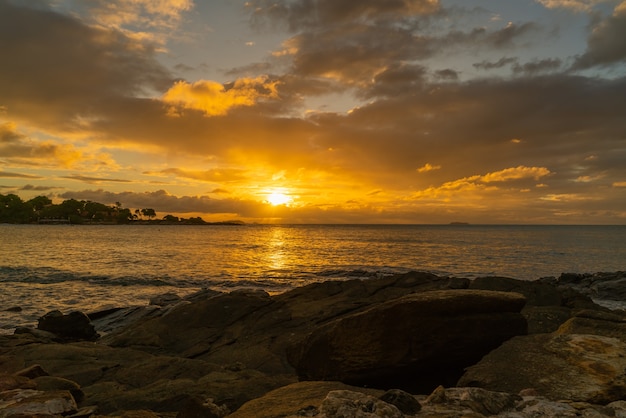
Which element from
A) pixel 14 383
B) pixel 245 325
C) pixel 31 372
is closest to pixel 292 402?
pixel 14 383

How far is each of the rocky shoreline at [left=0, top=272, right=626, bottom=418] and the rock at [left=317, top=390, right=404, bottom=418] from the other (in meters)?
0.01

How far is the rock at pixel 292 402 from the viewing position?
215 inches

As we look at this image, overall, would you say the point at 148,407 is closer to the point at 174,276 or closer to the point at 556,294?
the point at 556,294

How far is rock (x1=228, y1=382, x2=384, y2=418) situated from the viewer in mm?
5449

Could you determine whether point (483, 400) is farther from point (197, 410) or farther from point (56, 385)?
point (56, 385)

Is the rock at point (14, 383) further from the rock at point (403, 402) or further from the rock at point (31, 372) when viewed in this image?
the rock at point (403, 402)

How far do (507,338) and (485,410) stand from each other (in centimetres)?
405

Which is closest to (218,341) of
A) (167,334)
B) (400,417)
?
(167,334)

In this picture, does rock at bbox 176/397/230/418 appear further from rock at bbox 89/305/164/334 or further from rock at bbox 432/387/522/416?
rock at bbox 89/305/164/334

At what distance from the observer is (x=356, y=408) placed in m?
4.88

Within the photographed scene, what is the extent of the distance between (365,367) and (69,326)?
14.8 m

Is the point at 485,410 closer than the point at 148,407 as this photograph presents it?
Yes

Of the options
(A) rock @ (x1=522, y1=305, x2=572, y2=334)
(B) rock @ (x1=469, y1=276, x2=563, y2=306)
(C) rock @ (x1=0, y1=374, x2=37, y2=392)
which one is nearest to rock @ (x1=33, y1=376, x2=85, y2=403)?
(C) rock @ (x1=0, y1=374, x2=37, y2=392)

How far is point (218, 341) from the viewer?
15305 mm
